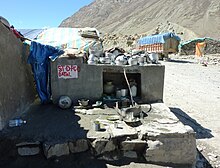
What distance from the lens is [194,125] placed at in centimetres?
593

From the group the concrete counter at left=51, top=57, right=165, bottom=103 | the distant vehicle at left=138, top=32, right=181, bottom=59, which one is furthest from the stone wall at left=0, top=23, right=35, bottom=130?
the distant vehicle at left=138, top=32, right=181, bottom=59

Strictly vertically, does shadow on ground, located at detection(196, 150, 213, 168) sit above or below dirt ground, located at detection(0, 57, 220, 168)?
below

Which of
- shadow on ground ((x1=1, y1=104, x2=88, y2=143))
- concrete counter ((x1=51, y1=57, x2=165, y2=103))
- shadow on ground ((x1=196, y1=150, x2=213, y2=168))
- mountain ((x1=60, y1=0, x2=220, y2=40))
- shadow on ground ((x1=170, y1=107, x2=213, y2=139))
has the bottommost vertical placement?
shadow on ground ((x1=196, y1=150, x2=213, y2=168))

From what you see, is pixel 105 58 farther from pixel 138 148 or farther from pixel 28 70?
pixel 138 148

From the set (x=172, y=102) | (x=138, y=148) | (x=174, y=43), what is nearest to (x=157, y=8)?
(x=174, y=43)

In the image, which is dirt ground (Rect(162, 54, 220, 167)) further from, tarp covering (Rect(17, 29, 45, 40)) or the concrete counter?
tarp covering (Rect(17, 29, 45, 40))

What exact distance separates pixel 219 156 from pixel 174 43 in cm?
1938

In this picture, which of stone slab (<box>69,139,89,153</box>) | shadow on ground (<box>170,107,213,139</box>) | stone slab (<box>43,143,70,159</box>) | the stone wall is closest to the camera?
stone slab (<box>43,143,70,159</box>)

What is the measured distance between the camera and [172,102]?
798cm

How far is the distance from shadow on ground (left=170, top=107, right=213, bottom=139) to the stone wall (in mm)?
3925

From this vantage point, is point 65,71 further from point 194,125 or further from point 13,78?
point 194,125

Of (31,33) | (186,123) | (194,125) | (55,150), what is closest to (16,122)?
(55,150)

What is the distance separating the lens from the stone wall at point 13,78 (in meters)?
4.42

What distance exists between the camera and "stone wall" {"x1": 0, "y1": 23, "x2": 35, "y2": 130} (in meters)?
4.42
